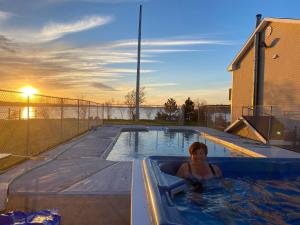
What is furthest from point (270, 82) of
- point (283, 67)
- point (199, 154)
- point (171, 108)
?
point (199, 154)

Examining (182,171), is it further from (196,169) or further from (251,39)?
(251,39)

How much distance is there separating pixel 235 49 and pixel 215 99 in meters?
7.29

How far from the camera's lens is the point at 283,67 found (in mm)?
15086

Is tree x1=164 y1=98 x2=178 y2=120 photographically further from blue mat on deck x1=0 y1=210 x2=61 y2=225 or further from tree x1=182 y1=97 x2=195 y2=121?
blue mat on deck x1=0 y1=210 x2=61 y2=225

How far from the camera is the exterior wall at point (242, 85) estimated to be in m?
18.2

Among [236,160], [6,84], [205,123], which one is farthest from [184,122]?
[236,160]

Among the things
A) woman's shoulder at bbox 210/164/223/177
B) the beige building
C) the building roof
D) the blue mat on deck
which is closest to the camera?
the blue mat on deck

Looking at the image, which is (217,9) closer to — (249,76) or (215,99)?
(249,76)

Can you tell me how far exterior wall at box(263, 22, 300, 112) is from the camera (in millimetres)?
14133

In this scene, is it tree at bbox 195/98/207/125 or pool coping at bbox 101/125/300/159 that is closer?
pool coping at bbox 101/125/300/159

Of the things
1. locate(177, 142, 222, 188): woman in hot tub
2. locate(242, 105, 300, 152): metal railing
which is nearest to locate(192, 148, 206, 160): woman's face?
locate(177, 142, 222, 188): woman in hot tub

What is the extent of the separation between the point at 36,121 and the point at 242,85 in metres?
11.4

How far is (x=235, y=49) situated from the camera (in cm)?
2086

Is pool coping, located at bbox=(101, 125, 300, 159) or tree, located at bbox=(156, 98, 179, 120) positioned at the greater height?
tree, located at bbox=(156, 98, 179, 120)
